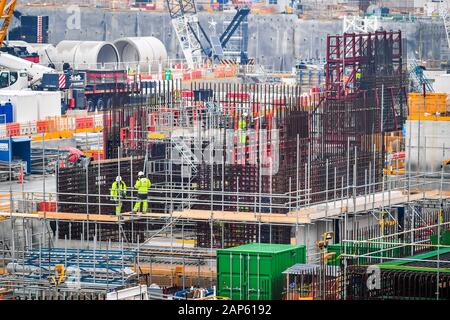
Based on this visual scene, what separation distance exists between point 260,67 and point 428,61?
29.2 feet

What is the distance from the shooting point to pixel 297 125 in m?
42.7

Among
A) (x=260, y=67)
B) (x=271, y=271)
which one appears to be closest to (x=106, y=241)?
(x=271, y=271)

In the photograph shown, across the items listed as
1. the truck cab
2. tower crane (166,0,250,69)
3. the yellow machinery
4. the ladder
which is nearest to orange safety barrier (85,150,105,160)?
the yellow machinery

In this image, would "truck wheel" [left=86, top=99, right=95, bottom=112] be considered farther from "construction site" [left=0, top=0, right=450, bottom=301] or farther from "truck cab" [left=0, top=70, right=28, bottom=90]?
"truck cab" [left=0, top=70, right=28, bottom=90]

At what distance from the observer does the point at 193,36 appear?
8819 centimetres

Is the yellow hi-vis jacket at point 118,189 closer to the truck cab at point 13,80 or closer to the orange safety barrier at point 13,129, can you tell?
the orange safety barrier at point 13,129

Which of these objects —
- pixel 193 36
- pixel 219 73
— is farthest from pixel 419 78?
pixel 193 36

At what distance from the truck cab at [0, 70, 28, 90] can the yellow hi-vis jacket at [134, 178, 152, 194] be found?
28.2 m

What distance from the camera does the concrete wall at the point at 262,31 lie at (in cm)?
9331

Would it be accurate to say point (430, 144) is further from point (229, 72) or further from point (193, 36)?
point (193, 36)

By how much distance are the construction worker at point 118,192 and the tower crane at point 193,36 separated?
4585 centimetres

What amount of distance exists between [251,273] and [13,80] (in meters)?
36.7

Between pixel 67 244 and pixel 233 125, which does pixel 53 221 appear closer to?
pixel 67 244

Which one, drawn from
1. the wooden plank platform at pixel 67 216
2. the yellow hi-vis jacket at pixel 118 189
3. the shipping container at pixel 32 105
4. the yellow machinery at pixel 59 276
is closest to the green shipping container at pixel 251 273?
the yellow machinery at pixel 59 276
